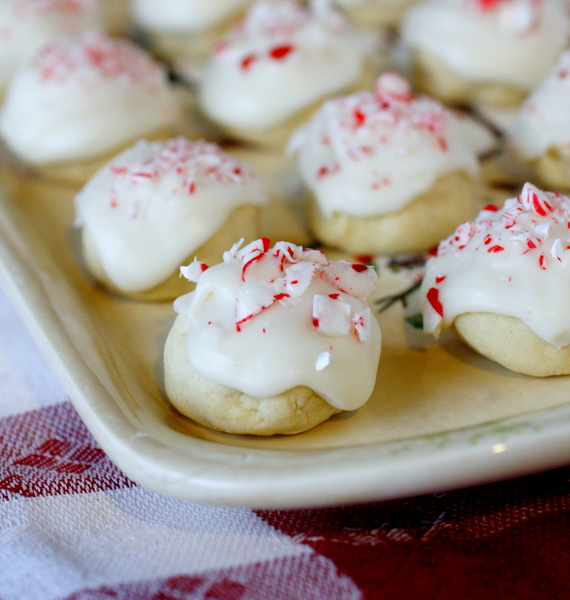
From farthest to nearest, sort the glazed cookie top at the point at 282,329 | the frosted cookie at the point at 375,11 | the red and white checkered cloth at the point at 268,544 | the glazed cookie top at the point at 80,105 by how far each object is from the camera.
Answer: the frosted cookie at the point at 375,11 < the glazed cookie top at the point at 80,105 < the glazed cookie top at the point at 282,329 < the red and white checkered cloth at the point at 268,544

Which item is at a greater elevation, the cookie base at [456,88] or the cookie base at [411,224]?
the cookie base at [456,88]

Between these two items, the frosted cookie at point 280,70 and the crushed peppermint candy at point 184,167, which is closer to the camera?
the crushed peppermint candy at point 184,167

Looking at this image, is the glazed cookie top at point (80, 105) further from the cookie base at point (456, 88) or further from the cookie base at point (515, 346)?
the cookie base at point (515, 346)

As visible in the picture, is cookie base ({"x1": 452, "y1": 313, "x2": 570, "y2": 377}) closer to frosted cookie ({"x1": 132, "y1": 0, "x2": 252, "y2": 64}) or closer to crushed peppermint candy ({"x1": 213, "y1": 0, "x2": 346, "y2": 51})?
crushed peppermint candy ({"x1": 213, "y1": 0, "x2": 346, "y2": 51})

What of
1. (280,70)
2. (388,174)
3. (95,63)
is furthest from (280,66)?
(388,174)

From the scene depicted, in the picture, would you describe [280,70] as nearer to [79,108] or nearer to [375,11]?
[79,108]

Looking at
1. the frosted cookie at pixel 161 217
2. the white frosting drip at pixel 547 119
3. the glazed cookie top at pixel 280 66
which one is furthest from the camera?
the glazed cookie top at pixel 280 66

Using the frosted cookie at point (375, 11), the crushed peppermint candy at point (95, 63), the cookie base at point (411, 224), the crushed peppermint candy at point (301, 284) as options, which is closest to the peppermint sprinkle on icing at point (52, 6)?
the crushed peppermint candy at point (95, 63)

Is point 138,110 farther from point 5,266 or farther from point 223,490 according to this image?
point 223,490
